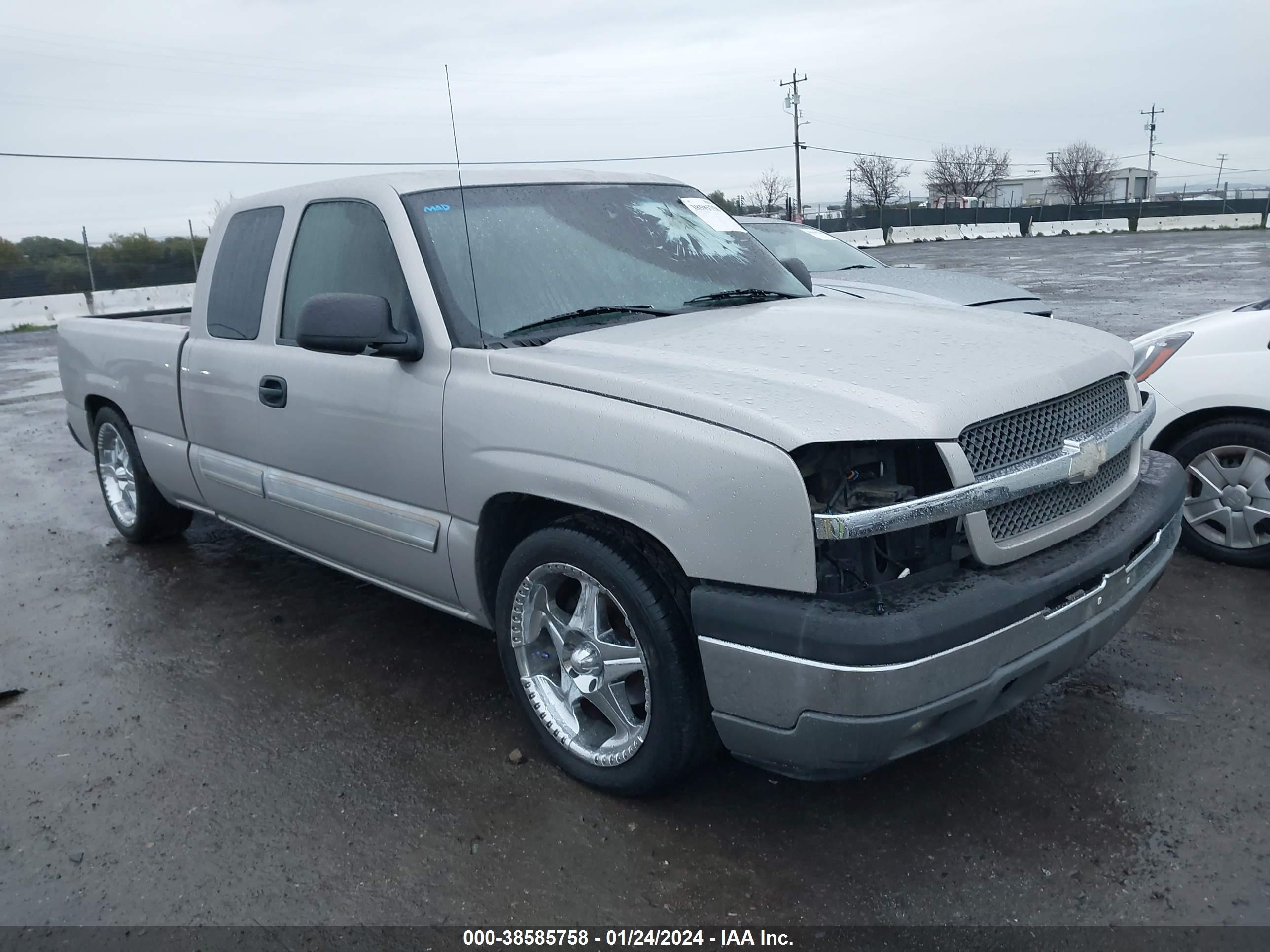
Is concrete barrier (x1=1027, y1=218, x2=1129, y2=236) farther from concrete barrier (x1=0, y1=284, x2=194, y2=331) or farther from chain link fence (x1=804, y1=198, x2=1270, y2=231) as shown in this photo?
concrete barrier (x1=0, y1=284, x2=194, y2=331)

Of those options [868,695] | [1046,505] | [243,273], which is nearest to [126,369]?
[243,273]

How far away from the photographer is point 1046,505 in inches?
115

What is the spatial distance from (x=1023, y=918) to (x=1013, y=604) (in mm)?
787

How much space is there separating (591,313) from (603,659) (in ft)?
4.06

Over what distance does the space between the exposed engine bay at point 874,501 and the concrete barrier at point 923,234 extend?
4463cm

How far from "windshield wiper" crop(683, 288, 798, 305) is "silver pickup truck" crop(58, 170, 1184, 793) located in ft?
0.06

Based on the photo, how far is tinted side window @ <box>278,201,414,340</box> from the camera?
12.2 feet

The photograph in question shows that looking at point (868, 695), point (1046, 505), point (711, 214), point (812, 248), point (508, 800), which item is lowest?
point (508, 800)

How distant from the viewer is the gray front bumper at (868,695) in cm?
251

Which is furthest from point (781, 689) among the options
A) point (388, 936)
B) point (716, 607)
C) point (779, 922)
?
point (388, 936)

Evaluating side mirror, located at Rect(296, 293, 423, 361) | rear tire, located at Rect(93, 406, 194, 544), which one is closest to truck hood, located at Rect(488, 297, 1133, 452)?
side mirror, located at Rect(296, 293, 423, 361)

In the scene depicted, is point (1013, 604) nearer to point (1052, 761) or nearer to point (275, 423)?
point (1052, 761)

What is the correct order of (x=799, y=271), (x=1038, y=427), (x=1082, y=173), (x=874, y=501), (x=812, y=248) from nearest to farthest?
1. (x=874, y=501)
2. (x=1038, y=427)
3. (x=799, y=271)
4. (x=812, y=248)
5. (x=1082, y=173)

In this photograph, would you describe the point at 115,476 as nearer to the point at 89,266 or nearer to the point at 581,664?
the point at 581,664
